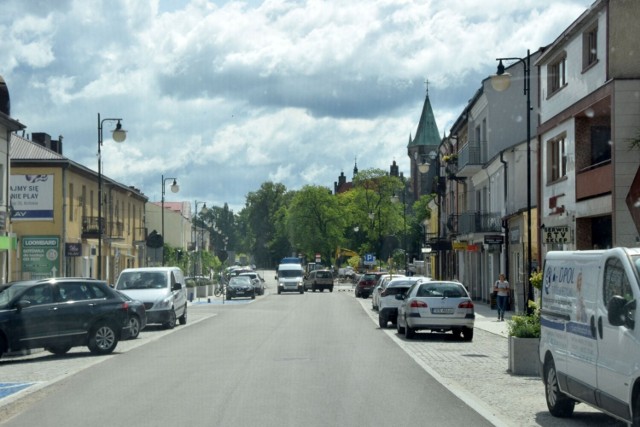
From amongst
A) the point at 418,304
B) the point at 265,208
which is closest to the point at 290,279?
the point at 418,304

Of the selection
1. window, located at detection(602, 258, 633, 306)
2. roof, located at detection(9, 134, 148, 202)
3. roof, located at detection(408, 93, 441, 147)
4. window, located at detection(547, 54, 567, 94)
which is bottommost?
window, located at detection(602, 258, 633, 306)

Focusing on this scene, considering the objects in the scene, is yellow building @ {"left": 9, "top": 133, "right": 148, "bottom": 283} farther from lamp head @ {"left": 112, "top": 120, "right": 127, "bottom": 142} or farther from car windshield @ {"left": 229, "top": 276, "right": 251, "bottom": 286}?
lamp head @ {"left": 112, "top": 120, "right": 127, "bottom": 142}

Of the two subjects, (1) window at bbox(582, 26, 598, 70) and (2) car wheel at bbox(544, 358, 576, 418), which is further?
(1) window at bbox(582, 26, 598, 70)

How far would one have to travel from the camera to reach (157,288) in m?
30.6

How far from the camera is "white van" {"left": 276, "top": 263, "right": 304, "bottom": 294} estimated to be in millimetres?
73250

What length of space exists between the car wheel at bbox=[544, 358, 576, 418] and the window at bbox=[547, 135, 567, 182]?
19798mm

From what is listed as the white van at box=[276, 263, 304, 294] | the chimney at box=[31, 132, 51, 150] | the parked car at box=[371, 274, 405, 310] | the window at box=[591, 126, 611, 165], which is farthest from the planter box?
the white van at box=[276, 263, 304, 294]

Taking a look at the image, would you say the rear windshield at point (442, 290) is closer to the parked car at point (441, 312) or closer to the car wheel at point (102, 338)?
the parked car at point (441, 312)

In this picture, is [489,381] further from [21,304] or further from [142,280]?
[142,280]

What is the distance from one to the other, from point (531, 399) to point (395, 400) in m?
2.03

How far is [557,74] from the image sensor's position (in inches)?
1251

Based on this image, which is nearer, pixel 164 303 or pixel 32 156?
pixel 164 303

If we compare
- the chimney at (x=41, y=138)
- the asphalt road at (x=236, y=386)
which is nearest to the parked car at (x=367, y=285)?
the chimney at (x=41, y=138)

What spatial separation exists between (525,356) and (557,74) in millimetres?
17008
